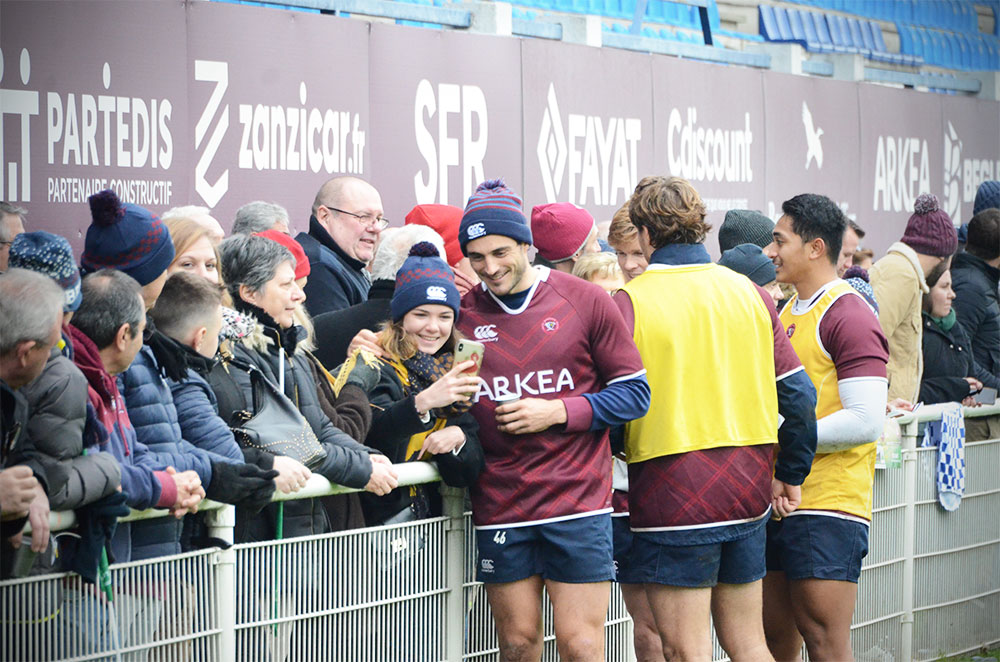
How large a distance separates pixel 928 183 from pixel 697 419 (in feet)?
29.9

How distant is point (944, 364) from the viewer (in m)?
6.93

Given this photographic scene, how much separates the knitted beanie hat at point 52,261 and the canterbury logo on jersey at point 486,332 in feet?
3.70

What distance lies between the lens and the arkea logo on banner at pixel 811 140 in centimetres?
1093

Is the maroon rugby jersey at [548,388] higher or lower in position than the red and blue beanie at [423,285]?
lower

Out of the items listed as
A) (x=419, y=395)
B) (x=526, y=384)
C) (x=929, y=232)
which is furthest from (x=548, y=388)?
(x=929, y=232)

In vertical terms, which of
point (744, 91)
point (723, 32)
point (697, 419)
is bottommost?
point (697, 419)

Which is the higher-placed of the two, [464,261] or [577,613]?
[464,261]

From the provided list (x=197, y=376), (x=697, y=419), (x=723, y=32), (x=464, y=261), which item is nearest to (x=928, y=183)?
(x=723, y=32)

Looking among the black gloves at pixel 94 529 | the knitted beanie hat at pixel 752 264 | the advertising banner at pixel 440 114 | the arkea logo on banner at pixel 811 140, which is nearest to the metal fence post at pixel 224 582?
the black gloves at pixel 94 529

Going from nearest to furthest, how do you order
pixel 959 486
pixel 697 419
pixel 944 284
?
pixel 697 419 < pixel 959 486 < pixel 944 284

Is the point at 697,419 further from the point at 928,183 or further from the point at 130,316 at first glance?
the point at 928,183

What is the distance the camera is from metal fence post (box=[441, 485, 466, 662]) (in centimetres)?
415

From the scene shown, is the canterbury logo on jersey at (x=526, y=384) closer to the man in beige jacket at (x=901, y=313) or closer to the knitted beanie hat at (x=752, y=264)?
the knitted beanie hat at (x=752, y=264)

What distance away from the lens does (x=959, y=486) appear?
605cm
